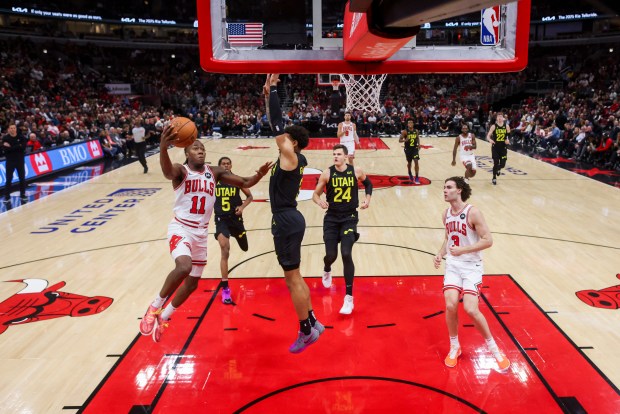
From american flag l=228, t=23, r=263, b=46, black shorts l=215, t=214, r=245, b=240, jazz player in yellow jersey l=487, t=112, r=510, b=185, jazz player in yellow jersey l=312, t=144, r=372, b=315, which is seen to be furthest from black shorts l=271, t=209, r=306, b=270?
jazz player in yellow jersey l=487, t=112, r=510, b=185

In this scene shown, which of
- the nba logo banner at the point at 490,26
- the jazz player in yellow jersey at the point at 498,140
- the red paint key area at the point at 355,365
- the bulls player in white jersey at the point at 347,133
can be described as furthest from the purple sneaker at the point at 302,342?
the jazz player in yellow jersey at the point at 498,140

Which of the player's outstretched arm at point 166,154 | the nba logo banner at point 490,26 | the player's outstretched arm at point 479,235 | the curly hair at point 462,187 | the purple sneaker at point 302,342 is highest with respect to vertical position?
the nba logo banner at point 490,26

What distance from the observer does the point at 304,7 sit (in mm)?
5035

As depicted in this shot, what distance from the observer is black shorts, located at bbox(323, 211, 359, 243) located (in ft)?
19.4

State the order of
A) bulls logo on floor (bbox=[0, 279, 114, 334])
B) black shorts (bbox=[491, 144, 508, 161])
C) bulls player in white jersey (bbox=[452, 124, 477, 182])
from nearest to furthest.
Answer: bulls logo on floor (bbox=[0, 279, 114, 334])
bulls player in white jersey (bbox=[452, 124, 477, 182])
black shorts (bbox=[491, 144, 508, 161])

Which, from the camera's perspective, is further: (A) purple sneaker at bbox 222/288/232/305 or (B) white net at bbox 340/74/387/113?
(B) white net at bbox 340/74/387/113

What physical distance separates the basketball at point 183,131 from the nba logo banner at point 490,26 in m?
2.81

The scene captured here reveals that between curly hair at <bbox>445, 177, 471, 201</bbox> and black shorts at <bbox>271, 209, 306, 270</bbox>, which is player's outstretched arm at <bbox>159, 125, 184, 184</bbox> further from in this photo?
curly hair at <bbox>445, 177, 471, 201</bbox>

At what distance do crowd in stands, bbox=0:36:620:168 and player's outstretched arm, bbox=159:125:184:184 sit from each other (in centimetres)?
1266

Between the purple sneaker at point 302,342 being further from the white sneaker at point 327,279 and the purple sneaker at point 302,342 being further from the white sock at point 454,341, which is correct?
the white sneaker at point 327,279

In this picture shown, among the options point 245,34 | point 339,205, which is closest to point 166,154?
point 245,34

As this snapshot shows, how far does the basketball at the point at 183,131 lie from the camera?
14.2 ft

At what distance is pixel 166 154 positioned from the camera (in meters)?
4.23

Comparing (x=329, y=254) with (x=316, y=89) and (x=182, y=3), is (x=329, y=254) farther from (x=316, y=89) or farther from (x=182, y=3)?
(x=182, y=3)
